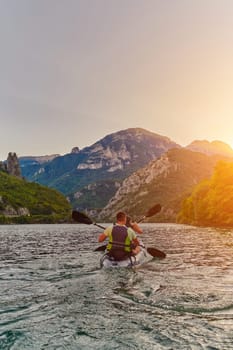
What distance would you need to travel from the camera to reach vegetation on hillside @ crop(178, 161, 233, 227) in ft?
282

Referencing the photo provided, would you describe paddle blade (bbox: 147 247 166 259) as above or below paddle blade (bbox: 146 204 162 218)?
below

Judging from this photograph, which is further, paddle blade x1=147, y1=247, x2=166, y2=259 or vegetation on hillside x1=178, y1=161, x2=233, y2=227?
vegetation on hillside x1=178, y1=161, x2=233, y2=227

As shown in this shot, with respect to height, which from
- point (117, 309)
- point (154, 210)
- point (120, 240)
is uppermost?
point (154, 210)

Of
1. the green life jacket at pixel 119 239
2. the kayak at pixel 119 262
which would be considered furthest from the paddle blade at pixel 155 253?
the green life jacket at pixel 119 239

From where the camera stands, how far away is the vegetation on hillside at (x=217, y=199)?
85.8m

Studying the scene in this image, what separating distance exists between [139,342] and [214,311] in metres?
3.59

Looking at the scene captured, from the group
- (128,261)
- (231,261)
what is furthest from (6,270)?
(231,261)

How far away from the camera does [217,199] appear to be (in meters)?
87.2

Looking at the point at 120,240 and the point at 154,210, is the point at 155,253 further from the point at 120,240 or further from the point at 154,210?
the point at 120,240

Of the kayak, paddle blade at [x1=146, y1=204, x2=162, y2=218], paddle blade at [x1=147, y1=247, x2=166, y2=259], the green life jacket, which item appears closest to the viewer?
the green life jacket

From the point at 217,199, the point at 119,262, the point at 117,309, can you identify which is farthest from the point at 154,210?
the point at 217,199

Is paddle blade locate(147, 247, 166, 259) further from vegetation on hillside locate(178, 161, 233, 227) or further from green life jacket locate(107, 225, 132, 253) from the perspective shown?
vegetation on hillside locate(178, 161, 233, 227)

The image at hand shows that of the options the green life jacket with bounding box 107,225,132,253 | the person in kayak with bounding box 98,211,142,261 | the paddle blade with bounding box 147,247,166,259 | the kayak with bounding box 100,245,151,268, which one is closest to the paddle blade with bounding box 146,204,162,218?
the paddle blade with bounding box 147,247,166,259

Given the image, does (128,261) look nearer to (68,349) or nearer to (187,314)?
(187,314)
